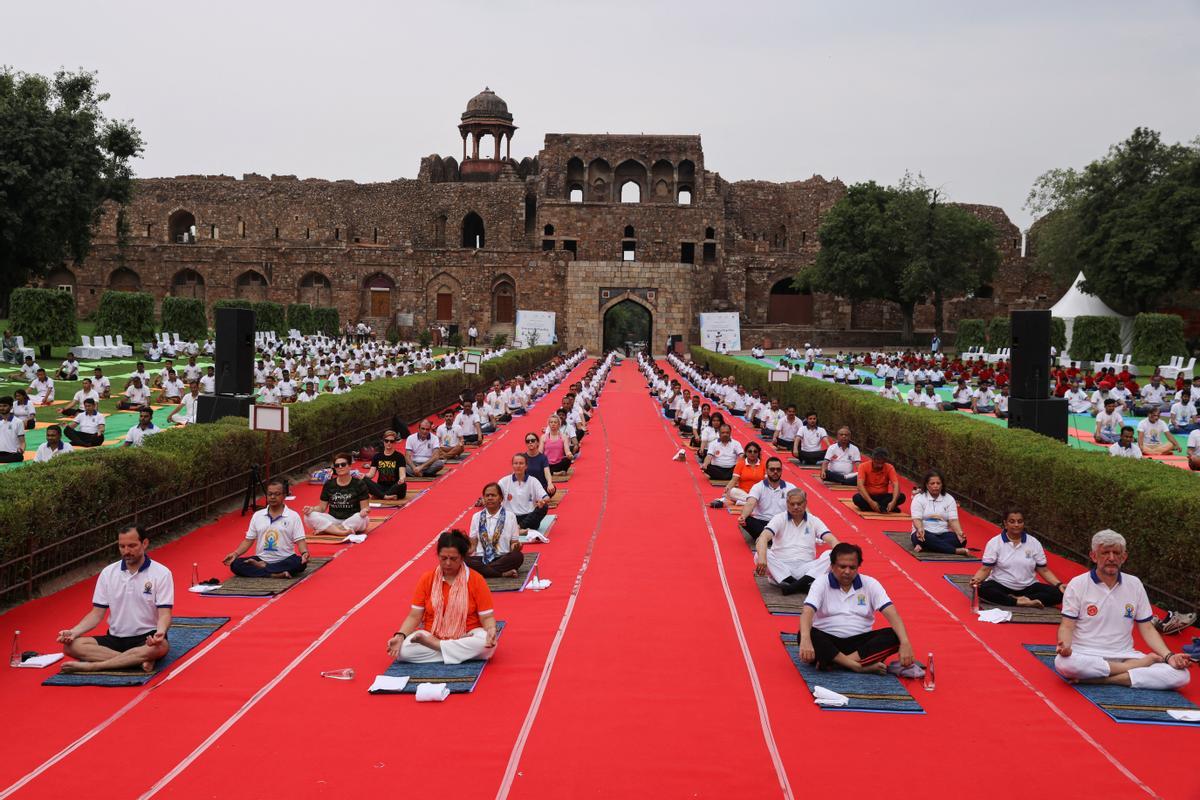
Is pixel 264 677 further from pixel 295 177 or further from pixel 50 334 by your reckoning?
pixel 295 177

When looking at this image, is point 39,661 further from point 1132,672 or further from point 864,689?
point 1132,672

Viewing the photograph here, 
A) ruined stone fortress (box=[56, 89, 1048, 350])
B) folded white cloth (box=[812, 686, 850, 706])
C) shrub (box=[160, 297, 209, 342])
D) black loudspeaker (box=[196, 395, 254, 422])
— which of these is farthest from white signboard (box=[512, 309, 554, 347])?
folded white cloth (box=[812, 686, 850, 706])

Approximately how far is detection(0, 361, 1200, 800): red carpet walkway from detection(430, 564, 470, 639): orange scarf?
382 millimetres

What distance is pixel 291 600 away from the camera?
8445 mm

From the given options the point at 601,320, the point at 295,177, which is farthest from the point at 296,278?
the point at 601,320

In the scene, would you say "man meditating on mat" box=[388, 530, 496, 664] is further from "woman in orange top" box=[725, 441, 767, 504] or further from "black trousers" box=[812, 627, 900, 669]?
"woman in orange top" box=[725, 441, 767, 504]

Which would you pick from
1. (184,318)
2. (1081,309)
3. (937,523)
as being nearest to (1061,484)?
(937,523)

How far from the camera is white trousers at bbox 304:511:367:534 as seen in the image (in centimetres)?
1091

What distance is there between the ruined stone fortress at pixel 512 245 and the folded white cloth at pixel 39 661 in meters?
48.0

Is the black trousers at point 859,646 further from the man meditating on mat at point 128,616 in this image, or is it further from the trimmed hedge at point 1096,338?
the trimmed hedge at point 1096,338

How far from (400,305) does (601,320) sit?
11.4 m

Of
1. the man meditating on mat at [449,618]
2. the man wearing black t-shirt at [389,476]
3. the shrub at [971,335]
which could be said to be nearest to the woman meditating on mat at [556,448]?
the man wearing black t-shirt at [389,476]

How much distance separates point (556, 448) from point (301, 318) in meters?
37.1

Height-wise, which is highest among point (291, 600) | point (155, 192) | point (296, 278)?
point (155, 192)
